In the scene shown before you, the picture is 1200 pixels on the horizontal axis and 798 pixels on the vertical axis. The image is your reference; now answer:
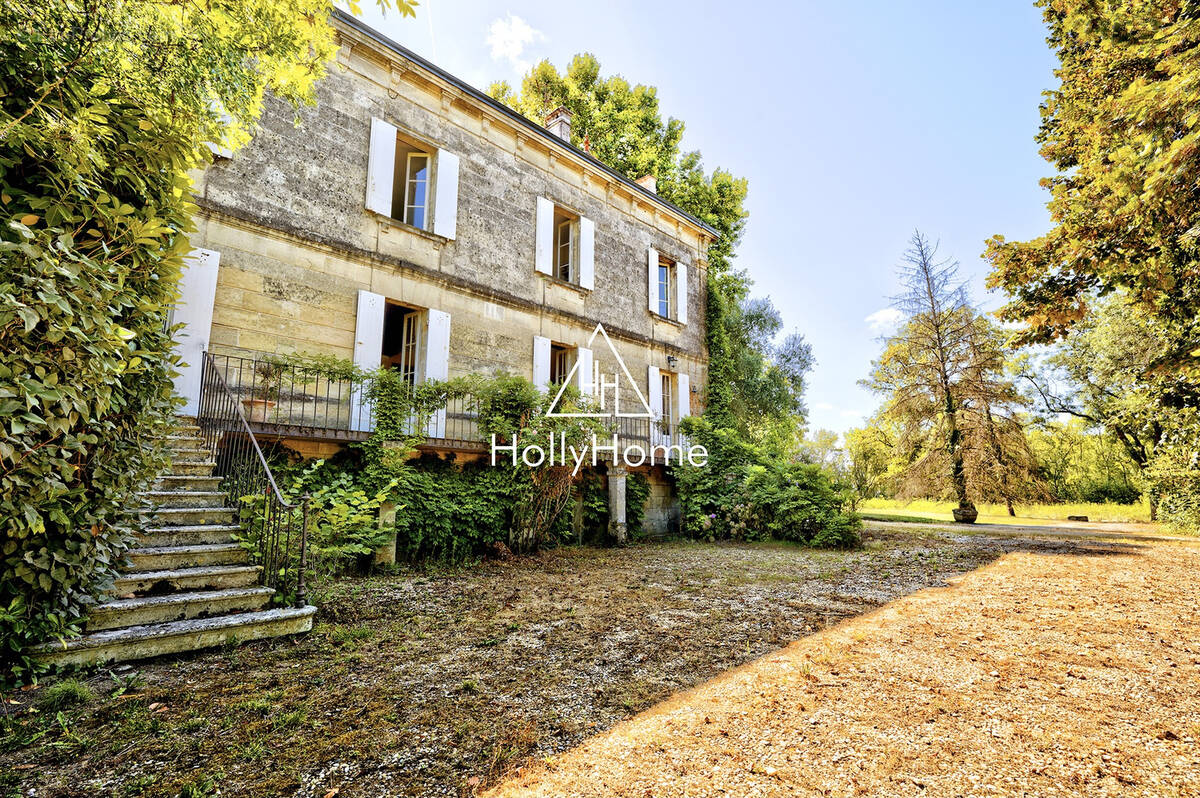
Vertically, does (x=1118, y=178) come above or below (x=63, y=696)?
above

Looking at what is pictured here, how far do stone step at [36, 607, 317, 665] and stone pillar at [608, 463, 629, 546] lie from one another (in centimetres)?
584

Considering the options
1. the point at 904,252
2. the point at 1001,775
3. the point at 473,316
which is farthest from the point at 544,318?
the point at 904,252

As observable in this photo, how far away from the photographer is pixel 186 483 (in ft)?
15.1

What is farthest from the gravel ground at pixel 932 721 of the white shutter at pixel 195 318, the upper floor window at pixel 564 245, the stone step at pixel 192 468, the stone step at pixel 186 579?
the upper floor window at pixel 564 245

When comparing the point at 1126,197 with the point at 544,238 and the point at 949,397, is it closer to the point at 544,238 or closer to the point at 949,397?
the point at 544,238

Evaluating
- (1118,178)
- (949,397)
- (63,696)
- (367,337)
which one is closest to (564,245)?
(367,337)

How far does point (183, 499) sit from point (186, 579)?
122 centimetres

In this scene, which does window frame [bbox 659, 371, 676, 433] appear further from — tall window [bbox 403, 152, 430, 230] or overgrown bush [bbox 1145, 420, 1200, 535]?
overgrown bush [bbox 1145, 420, 1200, 535]

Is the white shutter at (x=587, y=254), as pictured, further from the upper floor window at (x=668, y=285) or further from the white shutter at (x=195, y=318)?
the white shutter at (x=195, y=318)

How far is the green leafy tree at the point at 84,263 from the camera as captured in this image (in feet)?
6.54

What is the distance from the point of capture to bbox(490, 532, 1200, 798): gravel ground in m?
1.85

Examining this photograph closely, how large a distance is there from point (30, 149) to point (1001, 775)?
4582 mm

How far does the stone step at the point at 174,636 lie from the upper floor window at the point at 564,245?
7617 millimetres

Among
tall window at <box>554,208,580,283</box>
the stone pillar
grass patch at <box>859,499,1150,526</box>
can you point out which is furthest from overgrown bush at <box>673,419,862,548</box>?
grass patch at <box>859,499,1150,526</box>
